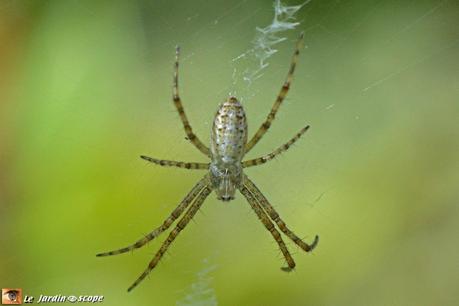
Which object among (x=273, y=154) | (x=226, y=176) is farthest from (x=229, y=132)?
(x=226, y=176)

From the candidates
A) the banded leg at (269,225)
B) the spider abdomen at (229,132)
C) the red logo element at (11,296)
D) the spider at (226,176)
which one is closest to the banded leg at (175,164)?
the spider at (226,176)

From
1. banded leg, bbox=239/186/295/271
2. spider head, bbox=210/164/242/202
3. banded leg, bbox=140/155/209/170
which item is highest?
banded leg, bbox=140/155/209/170

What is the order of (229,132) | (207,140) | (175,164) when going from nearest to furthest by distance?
(229,132) < (175,164) < (207,140)

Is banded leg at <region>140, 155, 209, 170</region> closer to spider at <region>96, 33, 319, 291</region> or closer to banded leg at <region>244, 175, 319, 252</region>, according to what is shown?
spider at <region>96, 33, 319, 291</region>

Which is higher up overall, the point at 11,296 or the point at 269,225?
the point at 11,296

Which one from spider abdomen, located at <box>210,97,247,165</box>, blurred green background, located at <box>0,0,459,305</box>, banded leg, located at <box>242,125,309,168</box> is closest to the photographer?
spider abdomen, located at <box>210,97,247,165</box>

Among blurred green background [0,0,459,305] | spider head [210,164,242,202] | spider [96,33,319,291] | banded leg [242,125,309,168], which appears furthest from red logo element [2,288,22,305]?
banded leg [242,125,309,168]

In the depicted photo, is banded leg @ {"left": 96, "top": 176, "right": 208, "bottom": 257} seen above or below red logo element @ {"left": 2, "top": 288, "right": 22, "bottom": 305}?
below

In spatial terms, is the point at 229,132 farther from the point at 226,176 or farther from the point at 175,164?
the point at 226,176
